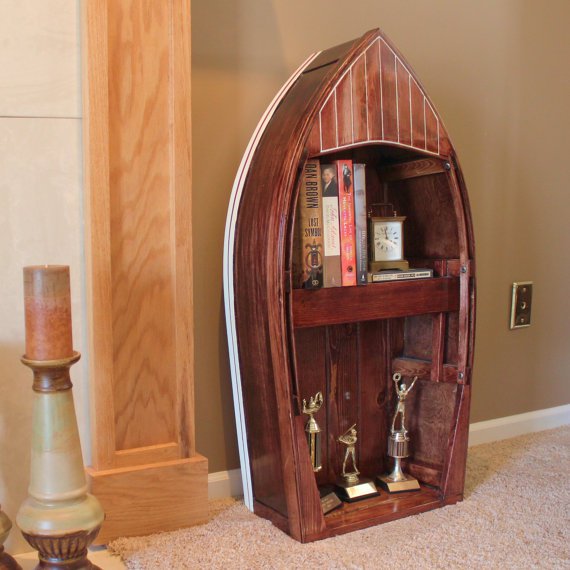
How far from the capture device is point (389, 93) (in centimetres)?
130

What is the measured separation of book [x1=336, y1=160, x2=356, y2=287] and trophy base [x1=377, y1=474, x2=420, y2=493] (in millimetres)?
447

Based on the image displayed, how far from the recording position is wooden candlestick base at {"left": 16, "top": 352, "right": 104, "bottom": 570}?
0.98m

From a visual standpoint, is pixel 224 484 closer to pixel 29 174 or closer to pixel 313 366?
pixel 313 366

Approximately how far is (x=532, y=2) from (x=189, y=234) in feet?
3.94

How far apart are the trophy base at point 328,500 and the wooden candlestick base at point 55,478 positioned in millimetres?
483

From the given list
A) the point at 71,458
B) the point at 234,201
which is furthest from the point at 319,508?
the point at 234,201

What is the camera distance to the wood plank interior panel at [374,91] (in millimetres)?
1274

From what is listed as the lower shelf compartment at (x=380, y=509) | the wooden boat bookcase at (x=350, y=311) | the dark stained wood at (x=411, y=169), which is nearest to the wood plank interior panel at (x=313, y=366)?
the wooden boat bookcase at (x=350, y=311)

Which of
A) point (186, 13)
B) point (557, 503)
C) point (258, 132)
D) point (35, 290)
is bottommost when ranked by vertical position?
point (557, 503)

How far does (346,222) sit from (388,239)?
0.18 metres

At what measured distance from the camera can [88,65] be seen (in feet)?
3.83

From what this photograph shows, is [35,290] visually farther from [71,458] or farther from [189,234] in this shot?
[189,234]

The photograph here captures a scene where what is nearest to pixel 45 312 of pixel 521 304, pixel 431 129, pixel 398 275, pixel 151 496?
pixel 151 496

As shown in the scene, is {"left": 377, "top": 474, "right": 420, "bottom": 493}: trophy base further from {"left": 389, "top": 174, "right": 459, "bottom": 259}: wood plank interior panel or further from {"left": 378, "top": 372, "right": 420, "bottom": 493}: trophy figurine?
{"left": 389, "top": 174, "right": 459, "bottom": 259}: wood plank interior panel
